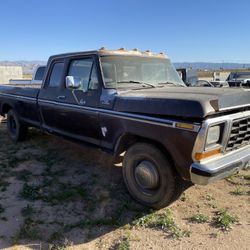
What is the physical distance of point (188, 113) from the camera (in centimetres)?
333

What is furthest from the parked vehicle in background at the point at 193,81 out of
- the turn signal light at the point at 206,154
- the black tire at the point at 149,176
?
the turn signal light at the point at 206,154

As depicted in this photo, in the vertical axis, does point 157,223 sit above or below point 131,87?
below

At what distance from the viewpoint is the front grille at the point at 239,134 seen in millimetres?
3638

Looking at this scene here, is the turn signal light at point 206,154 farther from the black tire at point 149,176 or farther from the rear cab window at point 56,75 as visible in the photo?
the rear cab window at point 56,75

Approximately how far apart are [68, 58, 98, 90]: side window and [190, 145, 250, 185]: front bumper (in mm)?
2052

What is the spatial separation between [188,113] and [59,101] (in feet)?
9.04

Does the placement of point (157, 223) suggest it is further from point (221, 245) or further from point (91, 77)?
point (91, 77)

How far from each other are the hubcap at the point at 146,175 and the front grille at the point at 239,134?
92 cm

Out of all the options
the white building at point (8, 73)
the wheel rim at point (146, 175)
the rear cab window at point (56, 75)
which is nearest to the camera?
the wheel rim at point (146, 175)

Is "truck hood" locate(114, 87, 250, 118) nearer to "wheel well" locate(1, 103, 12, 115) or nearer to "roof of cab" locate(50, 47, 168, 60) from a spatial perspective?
"roof of cab" locate(50, 47, 168, 60)

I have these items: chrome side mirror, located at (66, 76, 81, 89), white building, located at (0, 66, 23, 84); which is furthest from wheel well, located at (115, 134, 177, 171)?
white building, located at (0, 66, 23, 84)

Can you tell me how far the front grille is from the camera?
3638mm

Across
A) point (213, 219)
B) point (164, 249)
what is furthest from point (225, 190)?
point (164, 249)

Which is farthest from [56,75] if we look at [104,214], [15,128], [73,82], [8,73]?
[8,73]
